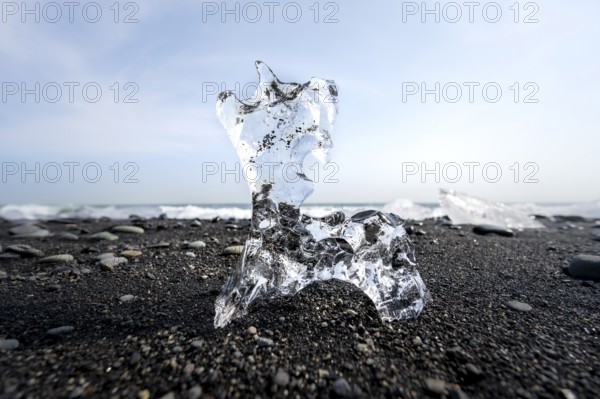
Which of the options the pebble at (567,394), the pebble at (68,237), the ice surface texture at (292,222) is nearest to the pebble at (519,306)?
the ice surface texture at (292,222)

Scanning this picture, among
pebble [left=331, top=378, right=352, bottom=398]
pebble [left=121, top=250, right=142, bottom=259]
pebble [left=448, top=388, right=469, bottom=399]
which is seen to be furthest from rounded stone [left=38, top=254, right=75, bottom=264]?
pebble [left=448, top=388, right=469, bottom=399]

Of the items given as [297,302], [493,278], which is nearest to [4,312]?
[297,302]

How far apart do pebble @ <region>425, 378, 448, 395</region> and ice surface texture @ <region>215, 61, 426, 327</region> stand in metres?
0.86

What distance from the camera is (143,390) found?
1.51 metres

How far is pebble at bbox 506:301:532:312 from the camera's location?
245 centimetres

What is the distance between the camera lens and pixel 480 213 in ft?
28.9

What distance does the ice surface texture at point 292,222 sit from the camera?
248cm

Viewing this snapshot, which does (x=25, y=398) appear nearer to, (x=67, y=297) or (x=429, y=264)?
(x=67, y=297)

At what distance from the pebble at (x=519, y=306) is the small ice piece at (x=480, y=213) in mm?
6298

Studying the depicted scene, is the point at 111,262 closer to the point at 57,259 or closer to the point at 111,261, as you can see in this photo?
the point at 111,261

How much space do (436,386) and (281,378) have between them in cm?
73

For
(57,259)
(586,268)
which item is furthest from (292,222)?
(57,259)

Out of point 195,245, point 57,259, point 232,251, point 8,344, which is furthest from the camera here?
point 195,245

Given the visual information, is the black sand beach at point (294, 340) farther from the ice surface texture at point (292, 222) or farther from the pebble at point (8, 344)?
the ice surface texture at point (292, 222)
